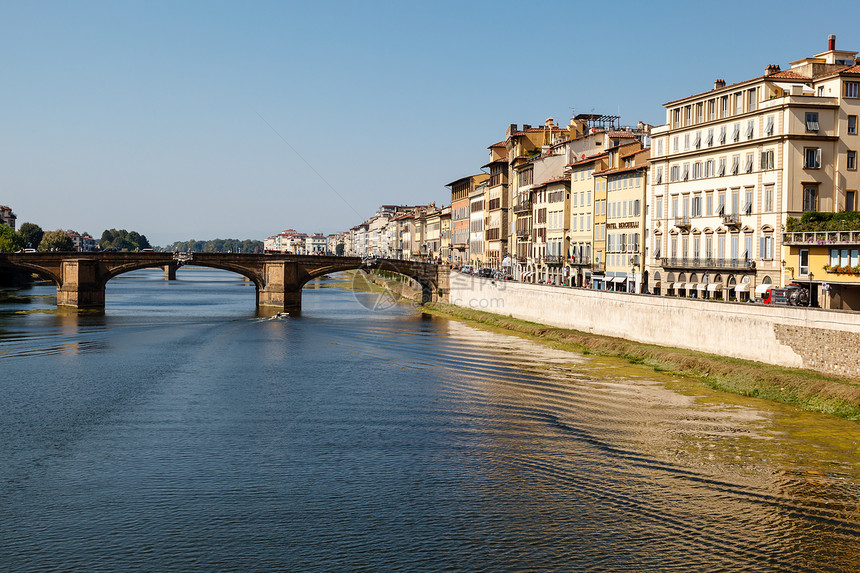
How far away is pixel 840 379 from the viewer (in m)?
33.4

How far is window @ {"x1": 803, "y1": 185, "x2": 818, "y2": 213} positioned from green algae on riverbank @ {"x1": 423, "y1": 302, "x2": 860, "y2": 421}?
42.3 feet

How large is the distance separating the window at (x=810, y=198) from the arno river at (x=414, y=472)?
16985mm

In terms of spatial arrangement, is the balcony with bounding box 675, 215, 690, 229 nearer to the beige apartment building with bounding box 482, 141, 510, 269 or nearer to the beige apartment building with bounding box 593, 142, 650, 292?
the beige apartment building with bounding box 593, 142, 650, 292

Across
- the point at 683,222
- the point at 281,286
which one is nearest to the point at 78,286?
the point at 281,286

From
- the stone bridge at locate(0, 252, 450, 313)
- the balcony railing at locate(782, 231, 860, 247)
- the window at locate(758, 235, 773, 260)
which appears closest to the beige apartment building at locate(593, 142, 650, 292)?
the window at locate(758, 235, 773, 260)

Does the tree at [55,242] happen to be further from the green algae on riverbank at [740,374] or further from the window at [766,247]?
the window at [766,247]

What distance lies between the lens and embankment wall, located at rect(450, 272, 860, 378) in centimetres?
3409

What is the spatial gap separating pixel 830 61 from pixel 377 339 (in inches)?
1351

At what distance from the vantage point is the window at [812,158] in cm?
5019

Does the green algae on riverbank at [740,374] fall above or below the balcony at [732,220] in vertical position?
below

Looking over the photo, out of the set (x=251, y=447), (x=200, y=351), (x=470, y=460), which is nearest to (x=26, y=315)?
(x=200, y=351)

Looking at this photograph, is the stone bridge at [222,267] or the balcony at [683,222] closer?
the balcony at [683,222]

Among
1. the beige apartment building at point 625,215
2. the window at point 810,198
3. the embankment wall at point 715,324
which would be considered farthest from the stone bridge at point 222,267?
the window at point 810,198

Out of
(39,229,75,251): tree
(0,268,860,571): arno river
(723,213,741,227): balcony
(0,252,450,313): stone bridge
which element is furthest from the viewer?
(39,229,75,251): tree
